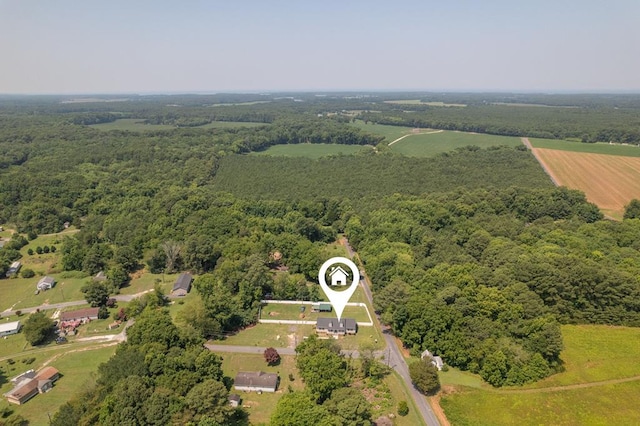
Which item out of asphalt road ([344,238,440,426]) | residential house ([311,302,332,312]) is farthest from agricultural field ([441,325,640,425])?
residential house ([311,302,332,312])

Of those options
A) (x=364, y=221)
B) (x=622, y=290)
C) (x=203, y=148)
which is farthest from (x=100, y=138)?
(x=622, y=290)

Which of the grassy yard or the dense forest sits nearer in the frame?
the dense forest

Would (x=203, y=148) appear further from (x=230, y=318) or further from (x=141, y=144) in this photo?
(x=230, y=318)

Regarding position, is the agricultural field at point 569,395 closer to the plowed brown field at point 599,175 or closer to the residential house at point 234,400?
the residential house at point 234,400

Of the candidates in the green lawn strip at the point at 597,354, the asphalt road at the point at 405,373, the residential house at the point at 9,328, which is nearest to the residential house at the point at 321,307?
the asphalt road at the point at 405,373

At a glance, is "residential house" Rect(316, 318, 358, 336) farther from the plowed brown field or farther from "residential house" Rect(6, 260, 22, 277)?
the plowed brown field

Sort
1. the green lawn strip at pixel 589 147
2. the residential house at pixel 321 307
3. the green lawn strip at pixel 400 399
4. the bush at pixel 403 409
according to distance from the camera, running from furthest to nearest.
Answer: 1. the green lawn strip at pixel 589 147
2. the residential house at pixel 321 307
3. the bush at pixel 403 409
4. the green lawn strip at pixel 400 399
